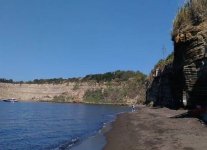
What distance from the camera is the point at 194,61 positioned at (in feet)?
198

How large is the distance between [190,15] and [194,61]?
30.6 feet

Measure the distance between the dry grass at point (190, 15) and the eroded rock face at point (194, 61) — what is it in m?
2.09

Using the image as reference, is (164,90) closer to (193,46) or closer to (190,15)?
(190,15)

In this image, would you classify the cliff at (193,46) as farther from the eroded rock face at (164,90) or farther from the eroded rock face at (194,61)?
the eroded rock face at (164,90)

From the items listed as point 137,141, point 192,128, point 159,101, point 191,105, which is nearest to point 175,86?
point 191,105

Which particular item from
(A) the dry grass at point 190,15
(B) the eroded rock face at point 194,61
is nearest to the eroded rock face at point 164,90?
(B) the eroded rock face at point 194,61

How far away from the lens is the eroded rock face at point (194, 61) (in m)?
57.9

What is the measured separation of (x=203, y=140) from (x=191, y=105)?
37.2 metres

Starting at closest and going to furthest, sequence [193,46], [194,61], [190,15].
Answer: [194,61] < [193,46] < [190,15]

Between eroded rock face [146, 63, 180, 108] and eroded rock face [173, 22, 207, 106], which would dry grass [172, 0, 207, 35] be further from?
eroded rock face [146, 63, 180, 108]

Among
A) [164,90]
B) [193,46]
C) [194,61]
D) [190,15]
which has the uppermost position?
[190,15]

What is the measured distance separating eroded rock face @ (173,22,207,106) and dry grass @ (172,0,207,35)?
209cm

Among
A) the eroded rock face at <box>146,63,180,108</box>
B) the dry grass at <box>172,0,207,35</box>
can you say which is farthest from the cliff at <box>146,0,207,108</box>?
the eroded rock face at <box>146,63,180,108</box>

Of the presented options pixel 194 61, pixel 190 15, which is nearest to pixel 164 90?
pixel 190 15
